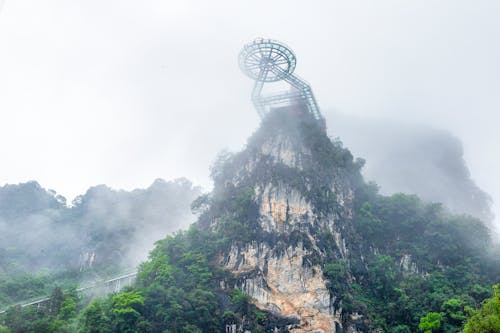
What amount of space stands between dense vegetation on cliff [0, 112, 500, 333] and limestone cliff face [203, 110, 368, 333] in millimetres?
139

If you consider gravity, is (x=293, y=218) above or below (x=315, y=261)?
above

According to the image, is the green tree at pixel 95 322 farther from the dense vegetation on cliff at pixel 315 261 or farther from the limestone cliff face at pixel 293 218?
the limestone cliff face at pixel 293 218

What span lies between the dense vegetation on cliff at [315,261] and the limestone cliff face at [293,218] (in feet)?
0.46

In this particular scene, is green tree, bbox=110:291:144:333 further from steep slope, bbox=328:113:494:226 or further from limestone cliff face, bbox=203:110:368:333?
steep slope, bbox=328:113:494:226

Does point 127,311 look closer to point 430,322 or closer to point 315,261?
point 315,261

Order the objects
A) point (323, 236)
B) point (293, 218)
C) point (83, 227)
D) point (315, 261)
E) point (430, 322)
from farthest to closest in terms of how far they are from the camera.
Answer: point (83, 227) → point (293, 218) → point (323, 236) → point (315, 261) → point (430, 322)

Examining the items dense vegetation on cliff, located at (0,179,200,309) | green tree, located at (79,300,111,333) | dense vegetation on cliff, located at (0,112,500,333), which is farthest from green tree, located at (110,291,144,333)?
dense vegetation on cliff, located at (0,179,200,309)

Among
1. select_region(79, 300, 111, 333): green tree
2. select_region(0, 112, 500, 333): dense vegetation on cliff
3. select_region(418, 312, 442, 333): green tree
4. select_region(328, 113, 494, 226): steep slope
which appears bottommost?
select_region(79, 300, 111, 333): green tree

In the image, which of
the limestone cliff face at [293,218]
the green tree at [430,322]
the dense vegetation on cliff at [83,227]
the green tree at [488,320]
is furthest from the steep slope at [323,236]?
the dense vegetation on cliff at [83,227]

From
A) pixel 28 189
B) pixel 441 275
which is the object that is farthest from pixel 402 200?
pixel 28 189

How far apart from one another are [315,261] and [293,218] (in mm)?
4504

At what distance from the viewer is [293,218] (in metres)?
40.3

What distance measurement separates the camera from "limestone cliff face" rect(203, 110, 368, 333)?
35697 mm

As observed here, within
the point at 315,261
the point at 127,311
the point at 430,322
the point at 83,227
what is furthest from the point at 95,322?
the point at 83,227
